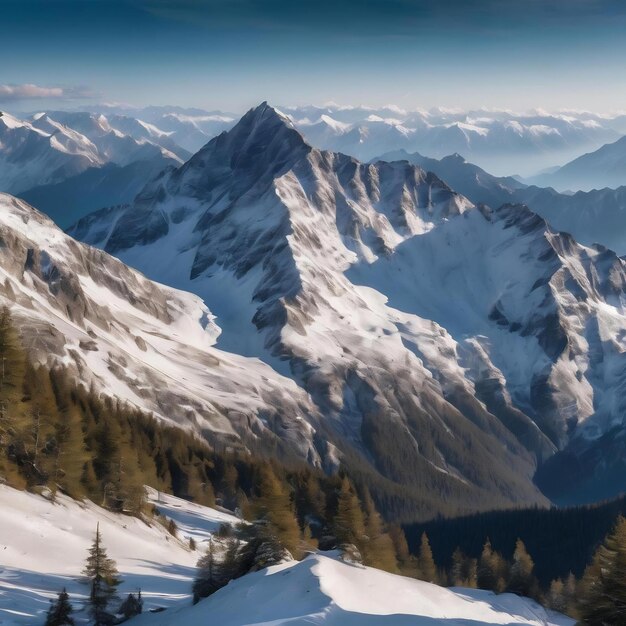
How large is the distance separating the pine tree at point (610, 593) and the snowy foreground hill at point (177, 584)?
762cm

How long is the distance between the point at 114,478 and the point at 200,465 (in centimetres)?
5748

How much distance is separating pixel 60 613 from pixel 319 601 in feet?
47.3

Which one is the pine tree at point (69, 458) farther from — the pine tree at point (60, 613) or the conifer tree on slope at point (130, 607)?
the pine tree at point (60, 613)

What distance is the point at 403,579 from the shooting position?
56.3 meters

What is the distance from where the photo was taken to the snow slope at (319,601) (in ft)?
138

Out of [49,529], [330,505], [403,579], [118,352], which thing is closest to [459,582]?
[330,505]

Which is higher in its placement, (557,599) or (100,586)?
(557,599)

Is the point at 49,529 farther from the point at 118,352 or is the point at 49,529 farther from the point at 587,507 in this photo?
the point at 587,507

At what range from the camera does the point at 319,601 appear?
43438 mm

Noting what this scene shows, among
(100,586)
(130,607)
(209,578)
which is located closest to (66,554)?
(130,607)

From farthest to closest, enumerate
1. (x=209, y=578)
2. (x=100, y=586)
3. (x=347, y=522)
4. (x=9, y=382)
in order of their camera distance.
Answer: (x=347, y=522), (x=9, y=382), (x=209, y=578), (x=100, y=586)

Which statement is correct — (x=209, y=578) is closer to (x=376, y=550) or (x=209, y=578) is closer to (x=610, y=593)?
(x=376, y=550)

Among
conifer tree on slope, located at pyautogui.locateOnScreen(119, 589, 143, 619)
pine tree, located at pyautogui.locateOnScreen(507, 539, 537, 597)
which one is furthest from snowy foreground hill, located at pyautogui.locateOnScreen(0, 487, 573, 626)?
pine tree, located at pyautogui.locateOnScreen(507, 539, 537, 597)

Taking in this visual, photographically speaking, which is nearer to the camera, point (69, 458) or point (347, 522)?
point (347, 522)
